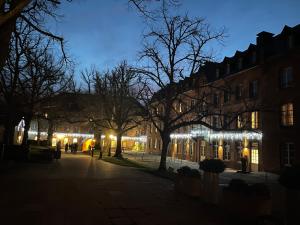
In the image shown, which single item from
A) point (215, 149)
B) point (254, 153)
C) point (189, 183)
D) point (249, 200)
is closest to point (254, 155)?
point (254, 153)

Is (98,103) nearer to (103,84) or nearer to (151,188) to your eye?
(103,84)

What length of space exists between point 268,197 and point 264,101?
21.0m

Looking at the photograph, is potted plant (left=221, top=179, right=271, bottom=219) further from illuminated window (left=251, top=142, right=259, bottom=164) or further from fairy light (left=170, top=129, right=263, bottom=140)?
illuminated window (left=251, top=142, right=259, bottom=164)

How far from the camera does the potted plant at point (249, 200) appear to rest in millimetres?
8125

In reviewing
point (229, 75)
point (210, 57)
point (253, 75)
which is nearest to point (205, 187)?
point (210, 57)

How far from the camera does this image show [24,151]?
78.3 ft

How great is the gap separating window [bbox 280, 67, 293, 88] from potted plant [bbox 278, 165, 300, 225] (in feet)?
67.1

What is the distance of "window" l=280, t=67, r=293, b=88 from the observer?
25.5m

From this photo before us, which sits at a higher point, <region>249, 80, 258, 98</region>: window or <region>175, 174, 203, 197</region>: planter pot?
<region>249, 80, 258, 98</region>: window

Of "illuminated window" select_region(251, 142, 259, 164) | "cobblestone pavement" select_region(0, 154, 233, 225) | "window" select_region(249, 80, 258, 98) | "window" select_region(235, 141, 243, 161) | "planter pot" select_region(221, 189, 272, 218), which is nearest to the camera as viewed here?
"cobblestone pavement" select_region(0, 154, 233, 225)

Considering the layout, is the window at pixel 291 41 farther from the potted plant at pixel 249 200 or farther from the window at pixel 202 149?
the potted plant at pixel 249 200

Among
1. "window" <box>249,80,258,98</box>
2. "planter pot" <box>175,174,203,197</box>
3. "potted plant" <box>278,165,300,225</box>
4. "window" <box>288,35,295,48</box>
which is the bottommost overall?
"planter pot" <box>175,174,203,197</box>

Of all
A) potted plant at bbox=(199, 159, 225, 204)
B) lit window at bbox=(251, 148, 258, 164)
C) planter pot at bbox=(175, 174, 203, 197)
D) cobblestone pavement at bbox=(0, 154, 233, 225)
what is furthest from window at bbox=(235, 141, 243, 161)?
potted plant at bbox=(199, 159, 225, 204)

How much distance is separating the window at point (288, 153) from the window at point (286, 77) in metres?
5.11
